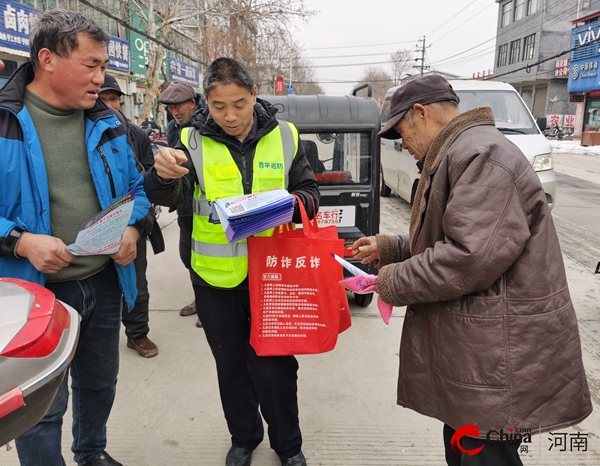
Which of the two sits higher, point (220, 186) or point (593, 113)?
point (220, 186)

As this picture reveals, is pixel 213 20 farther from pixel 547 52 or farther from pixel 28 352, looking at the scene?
pixel 547 52

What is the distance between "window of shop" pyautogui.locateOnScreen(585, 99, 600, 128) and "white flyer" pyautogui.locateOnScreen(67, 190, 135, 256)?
3498cm

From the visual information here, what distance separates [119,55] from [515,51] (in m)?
33.8

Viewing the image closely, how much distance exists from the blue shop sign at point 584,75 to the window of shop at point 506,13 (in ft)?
44.5

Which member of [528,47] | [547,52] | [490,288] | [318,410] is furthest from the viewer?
[528,47]

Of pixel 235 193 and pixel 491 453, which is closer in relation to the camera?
pixel 491 453

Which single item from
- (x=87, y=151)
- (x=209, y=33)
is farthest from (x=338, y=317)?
(x=209, y=33)

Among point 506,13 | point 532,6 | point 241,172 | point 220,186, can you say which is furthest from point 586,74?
point 220,186

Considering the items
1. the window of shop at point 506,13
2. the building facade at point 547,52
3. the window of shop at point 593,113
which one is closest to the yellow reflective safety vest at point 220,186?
the window of shop at point 593,113

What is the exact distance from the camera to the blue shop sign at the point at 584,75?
2795 cm

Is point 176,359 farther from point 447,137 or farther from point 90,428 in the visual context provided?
point 447,137

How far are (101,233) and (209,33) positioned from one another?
945 inches

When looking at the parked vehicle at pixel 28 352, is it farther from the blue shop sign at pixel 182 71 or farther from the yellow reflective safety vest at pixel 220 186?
Result: the blue shop sign at pixel 182 71

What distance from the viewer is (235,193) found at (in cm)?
199
